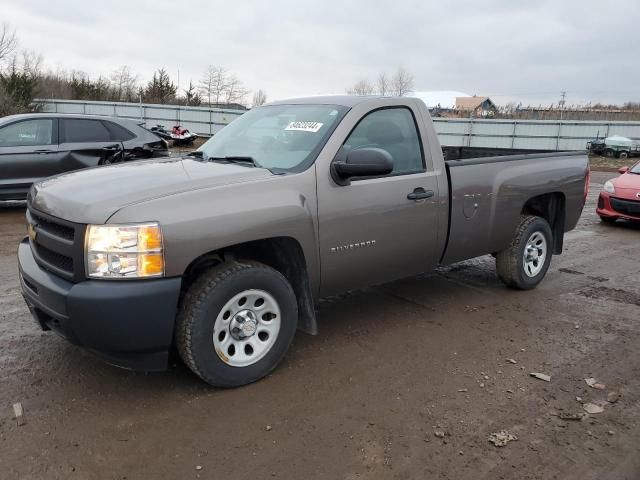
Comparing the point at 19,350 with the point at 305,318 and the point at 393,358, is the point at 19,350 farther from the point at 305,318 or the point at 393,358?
the point at 393,358

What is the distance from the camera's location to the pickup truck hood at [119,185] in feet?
10.0

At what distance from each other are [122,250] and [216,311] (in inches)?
25.8

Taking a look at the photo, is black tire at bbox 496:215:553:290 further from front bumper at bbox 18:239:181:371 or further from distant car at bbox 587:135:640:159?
distant car at bbox 587:135:640:159

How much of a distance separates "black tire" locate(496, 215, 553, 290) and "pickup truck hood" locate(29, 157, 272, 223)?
2.93m

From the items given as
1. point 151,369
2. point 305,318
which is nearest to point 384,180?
point 305,318

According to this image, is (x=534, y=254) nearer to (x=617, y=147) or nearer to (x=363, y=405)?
(x=363, y=405)

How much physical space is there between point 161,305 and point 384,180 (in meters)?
1.92

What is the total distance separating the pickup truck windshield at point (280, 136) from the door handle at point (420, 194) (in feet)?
2.68

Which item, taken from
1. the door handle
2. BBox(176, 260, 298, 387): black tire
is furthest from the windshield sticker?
BBox(176, 260, 298, 387): black tire

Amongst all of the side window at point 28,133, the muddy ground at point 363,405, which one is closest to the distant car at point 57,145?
the side window at point 28,133

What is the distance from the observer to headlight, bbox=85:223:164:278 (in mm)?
2930

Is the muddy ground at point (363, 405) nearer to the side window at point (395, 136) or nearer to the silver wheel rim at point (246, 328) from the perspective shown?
the silver wheel rim at point (246, 328)

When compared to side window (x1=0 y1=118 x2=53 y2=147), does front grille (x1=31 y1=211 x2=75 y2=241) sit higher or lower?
lower

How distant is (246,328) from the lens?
3451 mm
